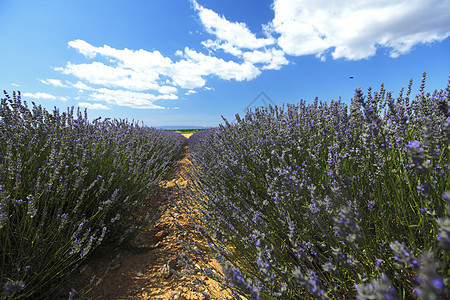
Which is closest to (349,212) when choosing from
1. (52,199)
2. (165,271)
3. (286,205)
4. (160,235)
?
(286,205)

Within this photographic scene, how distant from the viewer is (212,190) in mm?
2273

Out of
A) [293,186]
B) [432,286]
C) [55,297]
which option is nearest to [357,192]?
[293,186]

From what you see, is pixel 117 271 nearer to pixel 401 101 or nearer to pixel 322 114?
pixel 322 114

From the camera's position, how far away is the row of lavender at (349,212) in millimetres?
682

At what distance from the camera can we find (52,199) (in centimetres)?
148

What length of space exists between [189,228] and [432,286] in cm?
233

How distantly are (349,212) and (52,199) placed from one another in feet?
6.08

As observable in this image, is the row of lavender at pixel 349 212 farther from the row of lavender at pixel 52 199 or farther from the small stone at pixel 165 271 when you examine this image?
the row of lavender at pixel 52 199

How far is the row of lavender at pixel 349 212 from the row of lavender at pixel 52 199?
3.05 feet

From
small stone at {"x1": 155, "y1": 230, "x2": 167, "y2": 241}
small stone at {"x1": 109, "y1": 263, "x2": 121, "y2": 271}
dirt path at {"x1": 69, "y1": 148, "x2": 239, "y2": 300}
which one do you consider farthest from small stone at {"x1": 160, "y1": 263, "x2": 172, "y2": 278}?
small stone at {"x1": 155, "y1": 230, "x2": 167, "y2": 241}

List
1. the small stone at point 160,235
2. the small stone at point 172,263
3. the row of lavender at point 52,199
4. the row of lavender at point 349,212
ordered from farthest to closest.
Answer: the small stone at point 160,235
the small stone at point 172,263
the row of lavender at point 52,199
the row of lavender at point 349,212

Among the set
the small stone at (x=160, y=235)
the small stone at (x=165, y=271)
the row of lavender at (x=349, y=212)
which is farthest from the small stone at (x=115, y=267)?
the row of lavender at (x=349, y=212)

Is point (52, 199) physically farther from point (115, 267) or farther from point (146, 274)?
point (146, 274)

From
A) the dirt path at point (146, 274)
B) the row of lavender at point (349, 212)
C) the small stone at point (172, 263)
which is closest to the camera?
the row of lavender at point (349, 212)
